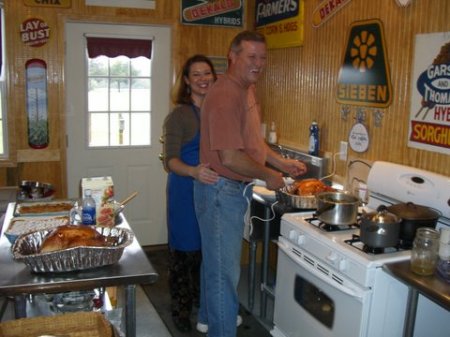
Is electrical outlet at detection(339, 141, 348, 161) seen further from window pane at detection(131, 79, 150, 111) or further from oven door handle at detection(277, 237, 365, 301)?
window pane at detection(131, 79, 150, 111)

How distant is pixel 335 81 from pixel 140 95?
178 centimetres

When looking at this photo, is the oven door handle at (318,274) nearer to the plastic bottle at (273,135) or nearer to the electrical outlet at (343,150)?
the electrical outlet at (343,150)

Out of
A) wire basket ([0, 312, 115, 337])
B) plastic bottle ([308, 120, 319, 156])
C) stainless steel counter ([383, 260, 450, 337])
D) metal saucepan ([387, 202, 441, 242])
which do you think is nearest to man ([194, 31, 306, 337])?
metal saucepan ([387, 202, 441, 242])

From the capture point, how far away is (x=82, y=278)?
1.70m

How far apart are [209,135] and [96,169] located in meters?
2.17

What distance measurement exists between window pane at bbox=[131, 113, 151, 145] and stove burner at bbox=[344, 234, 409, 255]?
2.49 metres

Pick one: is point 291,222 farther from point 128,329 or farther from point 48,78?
point 48,78

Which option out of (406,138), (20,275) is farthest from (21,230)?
(406,138)

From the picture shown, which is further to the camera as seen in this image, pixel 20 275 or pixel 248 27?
pixel 248 27

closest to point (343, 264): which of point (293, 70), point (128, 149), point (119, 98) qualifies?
point (293, 70)

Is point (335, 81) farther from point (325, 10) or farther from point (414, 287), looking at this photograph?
point (414, 287)

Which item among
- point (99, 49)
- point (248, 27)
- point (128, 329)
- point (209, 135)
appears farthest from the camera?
point (248, 27)

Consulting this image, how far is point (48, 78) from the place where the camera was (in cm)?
397

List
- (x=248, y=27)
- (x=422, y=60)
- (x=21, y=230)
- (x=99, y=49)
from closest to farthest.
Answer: (x=21, y=230) < (x=422, y=60) < (x=99, y=49) < (x=248, y=27)
